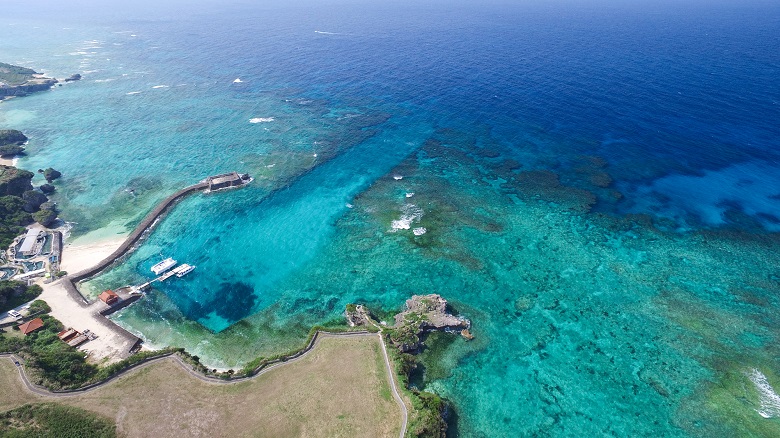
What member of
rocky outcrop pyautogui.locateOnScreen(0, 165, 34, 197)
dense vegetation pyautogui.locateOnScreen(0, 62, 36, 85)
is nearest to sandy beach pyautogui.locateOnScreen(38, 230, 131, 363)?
rocky outcrop pyautogui.locateOnScreen(0, 165, 34, 197)

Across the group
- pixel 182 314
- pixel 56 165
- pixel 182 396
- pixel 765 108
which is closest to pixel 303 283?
pixel 182 314

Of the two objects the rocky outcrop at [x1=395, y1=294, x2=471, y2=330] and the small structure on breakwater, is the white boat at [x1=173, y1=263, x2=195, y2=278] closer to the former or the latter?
the small structure on breakwater

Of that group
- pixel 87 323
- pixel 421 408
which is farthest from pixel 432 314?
pixel 87 323

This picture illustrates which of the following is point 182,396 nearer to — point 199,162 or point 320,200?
point 320,200

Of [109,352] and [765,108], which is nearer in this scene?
[109,352]

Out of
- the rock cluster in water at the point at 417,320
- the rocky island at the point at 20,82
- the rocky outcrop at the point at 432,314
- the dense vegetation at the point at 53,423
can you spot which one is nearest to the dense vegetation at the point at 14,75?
the rocky island at the point at 20,82

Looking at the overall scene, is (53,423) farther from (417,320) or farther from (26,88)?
(26,88)
